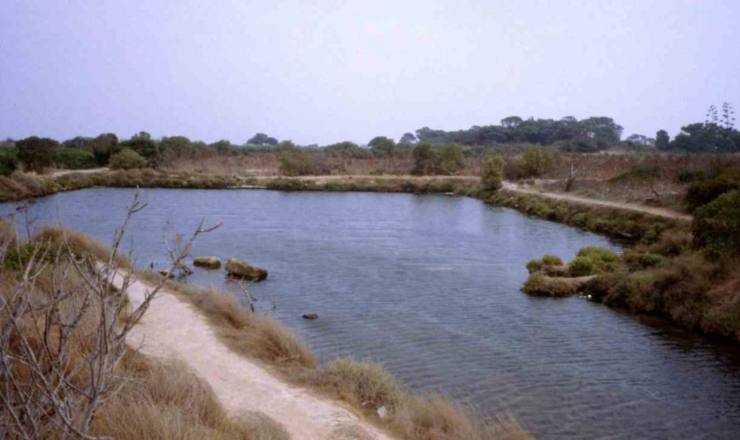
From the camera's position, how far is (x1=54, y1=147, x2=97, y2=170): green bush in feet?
237

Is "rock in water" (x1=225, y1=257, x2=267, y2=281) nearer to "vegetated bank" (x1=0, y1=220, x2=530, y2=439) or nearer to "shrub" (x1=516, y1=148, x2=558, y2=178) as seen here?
"vegetated bank" (x1=0, y1=220, x2=530, y2=439)

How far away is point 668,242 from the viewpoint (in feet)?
89.2

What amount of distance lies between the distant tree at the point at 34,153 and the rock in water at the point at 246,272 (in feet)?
170

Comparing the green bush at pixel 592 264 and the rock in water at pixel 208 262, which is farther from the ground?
the green bush at pixel 592 264

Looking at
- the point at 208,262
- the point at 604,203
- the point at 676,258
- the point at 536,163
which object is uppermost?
the point at 536,163

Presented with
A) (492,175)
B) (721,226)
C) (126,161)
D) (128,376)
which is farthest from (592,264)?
(126,161)

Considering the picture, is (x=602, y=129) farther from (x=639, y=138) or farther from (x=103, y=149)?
(x=103, y=149)

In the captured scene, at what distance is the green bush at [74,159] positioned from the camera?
2843 inches

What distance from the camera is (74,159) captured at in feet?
246

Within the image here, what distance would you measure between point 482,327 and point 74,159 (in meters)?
68.6

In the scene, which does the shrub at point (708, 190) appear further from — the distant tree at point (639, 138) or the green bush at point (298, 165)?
the distant tree at point (639, 138)

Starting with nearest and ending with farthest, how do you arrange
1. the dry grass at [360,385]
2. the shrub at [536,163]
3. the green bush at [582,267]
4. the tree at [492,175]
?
the dry grass at [360,385] < the green bush at [582,267] < the tree at [492,175] < the shrub at [536,163]

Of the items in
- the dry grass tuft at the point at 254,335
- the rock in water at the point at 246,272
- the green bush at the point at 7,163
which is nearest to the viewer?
the dry grass tuft at the point at 254,335

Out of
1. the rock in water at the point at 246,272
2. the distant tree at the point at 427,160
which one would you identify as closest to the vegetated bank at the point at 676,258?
the rock in water at the point at 246,272
